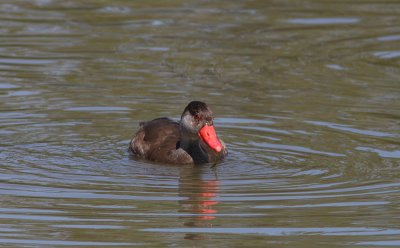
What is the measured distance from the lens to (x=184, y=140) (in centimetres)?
1418

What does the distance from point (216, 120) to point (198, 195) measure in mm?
3296

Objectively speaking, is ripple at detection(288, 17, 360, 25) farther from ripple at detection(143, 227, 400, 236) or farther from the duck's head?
ripple at detection(143, 227, 400, 236)

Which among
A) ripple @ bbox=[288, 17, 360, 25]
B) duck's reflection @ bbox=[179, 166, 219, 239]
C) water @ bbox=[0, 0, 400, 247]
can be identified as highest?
ripple @ bbox=[288, 17, 360, 25]

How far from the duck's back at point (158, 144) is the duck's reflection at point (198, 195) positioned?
0.26 meters

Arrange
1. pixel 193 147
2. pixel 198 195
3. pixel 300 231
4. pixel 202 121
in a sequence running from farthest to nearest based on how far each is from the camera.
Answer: pixel 193 147, pixel 202 121, pixel 198 195, pixel 300 231

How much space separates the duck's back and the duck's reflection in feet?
0.85

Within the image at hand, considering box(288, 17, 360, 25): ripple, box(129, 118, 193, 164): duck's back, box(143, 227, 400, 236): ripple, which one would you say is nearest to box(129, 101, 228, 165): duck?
box(129, 118, 193, 164): duck's back

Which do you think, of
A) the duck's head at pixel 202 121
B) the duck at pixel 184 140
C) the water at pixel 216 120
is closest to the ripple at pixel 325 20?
the water at pixel 216 120

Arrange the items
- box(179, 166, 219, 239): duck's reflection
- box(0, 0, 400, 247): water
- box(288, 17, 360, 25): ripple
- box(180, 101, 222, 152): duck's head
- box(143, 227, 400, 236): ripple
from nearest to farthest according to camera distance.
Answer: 1. box(143, 227, 400, 236): ripple
2. box(0, 0, 400, 247): water
3. box(179, 166, 219, 239): duck's reflection
4. box(180, 101, 222, 152): duck's head
5. box(288, 17, 360, 25): ripple

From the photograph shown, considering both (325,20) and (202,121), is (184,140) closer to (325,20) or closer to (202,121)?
(202,121)

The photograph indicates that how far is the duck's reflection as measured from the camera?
434 inches

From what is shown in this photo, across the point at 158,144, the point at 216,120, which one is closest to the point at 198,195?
the point at 158,144

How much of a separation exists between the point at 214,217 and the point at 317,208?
0.97 meters

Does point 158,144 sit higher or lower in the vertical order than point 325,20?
lower
